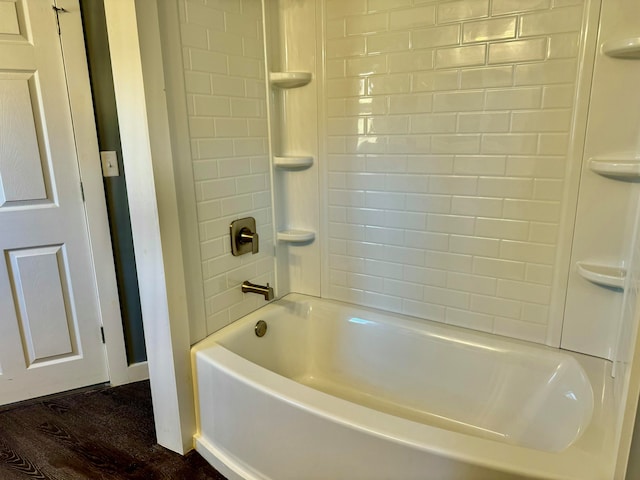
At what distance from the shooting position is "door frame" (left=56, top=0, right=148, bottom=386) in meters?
1.79

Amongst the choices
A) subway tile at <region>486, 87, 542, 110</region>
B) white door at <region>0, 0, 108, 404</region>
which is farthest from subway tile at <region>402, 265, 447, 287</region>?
white door at <region>0, 0, 108, 404</region>

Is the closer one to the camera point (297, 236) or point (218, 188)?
point (218, 188)

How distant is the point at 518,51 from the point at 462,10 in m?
0.26

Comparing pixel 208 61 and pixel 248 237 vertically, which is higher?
pixel 208 61

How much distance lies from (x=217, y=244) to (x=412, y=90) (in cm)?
102

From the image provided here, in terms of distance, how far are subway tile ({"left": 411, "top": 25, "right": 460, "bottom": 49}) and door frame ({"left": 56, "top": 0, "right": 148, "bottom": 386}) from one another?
4.71ft

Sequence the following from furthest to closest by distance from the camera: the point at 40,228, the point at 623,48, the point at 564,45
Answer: the point at 40,228, the point at 564,45, the point at 623,48

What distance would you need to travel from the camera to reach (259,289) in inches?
72.3

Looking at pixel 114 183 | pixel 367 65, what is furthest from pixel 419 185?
pixel 114 183

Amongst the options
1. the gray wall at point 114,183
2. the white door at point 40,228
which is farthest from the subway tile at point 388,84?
the white door at point 40,228

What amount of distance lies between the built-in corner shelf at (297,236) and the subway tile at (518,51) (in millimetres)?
1062

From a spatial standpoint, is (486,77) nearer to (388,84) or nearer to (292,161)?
(388,84)

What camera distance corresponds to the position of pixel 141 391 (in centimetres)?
214

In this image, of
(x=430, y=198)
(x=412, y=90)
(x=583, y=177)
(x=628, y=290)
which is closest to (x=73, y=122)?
(x=412, y=90)
